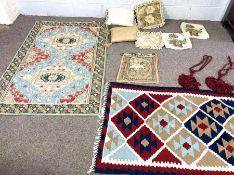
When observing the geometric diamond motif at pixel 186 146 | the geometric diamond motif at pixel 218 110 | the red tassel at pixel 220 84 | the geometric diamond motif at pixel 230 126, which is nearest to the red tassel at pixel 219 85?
the red tassel at pixel 220 84

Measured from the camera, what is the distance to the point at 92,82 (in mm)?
1911

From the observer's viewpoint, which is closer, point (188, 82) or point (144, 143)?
point (144, 143)

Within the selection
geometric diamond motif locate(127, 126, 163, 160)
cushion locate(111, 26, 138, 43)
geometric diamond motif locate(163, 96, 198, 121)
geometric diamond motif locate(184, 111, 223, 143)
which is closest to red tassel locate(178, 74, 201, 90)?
geometric diamond motif locate(163, 96, 198, 121)

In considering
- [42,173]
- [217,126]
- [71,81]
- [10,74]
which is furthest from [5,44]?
[217,126]

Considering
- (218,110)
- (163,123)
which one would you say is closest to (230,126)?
(218,110)

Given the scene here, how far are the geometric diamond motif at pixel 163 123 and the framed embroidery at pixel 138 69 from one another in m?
0.33

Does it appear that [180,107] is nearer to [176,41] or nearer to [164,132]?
[164,132]

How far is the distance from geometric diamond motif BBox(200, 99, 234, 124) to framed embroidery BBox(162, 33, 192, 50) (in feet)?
2.26

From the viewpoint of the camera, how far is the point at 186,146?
4.95 ft

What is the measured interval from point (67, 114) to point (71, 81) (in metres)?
0.34

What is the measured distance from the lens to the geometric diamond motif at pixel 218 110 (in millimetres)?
1665

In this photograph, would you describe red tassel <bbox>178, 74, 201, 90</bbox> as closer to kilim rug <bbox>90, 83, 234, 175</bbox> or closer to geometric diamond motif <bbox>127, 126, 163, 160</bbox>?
kilim rug <bbox>90, 83, 234, 175</bbox>

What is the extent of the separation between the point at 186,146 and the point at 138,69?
773 millimetres

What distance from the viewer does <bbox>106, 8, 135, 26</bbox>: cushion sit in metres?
2.46
